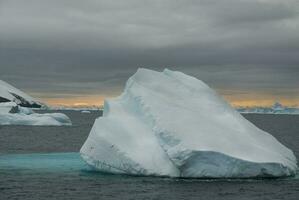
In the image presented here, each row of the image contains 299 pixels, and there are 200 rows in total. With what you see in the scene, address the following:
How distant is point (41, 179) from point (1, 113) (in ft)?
277

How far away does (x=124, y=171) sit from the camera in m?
33.2

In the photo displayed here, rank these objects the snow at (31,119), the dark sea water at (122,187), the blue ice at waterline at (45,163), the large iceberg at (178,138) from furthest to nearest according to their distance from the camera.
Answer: the snow at (31,119)
the blue ice at waterline at (45,163)
the large iceberg at (178,138)
the dark sea water at (122,187)

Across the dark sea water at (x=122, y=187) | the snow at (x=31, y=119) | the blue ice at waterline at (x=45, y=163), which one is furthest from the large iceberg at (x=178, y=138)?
the snow at (x=31, y=119)

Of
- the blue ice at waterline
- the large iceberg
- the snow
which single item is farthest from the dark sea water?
the snow

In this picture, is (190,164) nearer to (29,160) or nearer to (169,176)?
(169,176)

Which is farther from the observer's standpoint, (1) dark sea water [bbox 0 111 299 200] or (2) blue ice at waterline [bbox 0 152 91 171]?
(2) blue ice at waterline [bbox 0 152 91 171]

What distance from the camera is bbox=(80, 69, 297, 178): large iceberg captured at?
31.0 meters

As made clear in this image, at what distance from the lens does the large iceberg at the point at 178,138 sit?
102 feet

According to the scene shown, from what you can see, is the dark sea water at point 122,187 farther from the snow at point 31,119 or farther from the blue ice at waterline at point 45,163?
the snow at point 31,119

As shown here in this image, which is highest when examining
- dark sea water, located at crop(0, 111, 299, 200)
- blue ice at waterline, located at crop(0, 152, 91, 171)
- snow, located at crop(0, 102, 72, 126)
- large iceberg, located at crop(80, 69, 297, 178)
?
large iceberg, located at crop(80, 69, 297, 178)

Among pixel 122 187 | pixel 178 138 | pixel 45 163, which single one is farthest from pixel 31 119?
pixel 122 187

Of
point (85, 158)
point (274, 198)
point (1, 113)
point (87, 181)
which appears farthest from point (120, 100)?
point (1, 113)

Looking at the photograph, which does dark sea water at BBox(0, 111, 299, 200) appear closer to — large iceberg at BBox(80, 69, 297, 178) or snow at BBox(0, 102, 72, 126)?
large iceberg at BBox(80, 69, 297, 178)

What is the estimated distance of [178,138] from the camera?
31.6m
